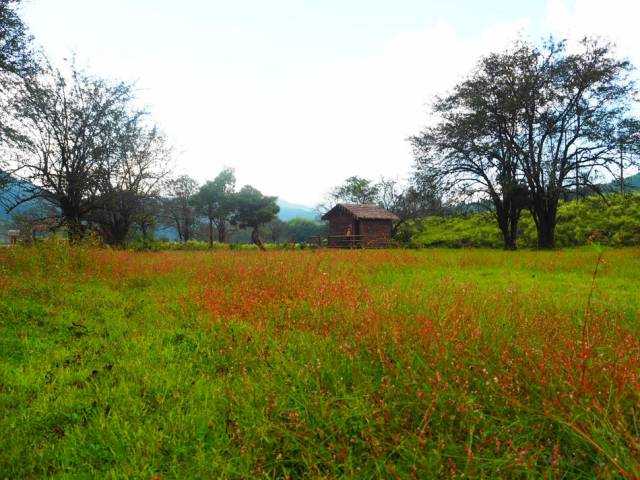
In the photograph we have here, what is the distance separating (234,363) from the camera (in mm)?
3709

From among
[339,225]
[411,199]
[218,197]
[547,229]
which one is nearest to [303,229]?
[218,197]

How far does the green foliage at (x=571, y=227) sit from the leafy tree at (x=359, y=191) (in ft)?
75.1

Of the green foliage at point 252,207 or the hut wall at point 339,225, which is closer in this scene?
the hut wall at point 339,225

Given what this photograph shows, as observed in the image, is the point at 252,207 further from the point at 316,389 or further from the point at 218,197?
the point at 316,389

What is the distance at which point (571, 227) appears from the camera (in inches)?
944

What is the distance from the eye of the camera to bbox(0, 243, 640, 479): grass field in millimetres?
2033

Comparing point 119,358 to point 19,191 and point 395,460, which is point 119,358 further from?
point 19,191

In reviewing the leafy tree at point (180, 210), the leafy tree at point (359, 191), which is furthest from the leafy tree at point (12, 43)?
the leafy tree at point (359, 191)

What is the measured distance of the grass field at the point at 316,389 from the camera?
80.0 inches

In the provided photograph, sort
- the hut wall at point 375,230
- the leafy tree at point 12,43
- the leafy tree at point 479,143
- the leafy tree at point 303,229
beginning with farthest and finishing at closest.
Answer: the leafy tree at point 303,229 → the hut wall at point 375,230 → the leafy tree at point 479,143 → the leafy tree at point 12,43

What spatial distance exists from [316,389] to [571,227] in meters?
27.6

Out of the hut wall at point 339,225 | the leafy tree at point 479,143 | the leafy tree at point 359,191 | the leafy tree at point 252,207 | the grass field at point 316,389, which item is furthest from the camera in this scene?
the leafy tree at point 359,191

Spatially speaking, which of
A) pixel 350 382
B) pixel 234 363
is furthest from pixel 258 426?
pixel 234 363

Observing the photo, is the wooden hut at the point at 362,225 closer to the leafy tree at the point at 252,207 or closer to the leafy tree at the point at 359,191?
the leafy tree at the point at 252,207
